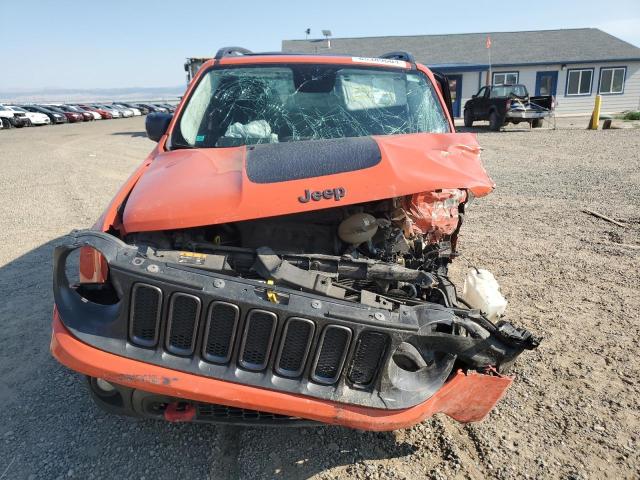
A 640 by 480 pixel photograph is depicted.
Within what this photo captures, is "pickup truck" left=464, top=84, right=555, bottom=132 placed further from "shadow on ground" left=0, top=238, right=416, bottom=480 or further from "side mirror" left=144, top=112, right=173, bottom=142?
"shadow on ground" left=0, top=238, right=416, bottom=480

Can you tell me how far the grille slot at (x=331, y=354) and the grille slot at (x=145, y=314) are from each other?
68 cm

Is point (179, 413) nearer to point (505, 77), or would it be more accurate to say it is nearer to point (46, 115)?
point (505, 77)

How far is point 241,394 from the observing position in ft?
6.49

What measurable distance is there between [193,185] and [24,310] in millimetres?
2775

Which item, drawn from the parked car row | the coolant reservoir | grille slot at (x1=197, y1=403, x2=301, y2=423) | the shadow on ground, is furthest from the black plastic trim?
the parked car row

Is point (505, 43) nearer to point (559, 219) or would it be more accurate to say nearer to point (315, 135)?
point (559, 219)

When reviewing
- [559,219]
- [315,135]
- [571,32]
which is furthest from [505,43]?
[315,135]

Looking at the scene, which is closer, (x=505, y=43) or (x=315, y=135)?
(x=315, y=135)

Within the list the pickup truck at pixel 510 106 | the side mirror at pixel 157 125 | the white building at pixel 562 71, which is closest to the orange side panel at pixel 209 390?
the side mirror at pixel 157 125

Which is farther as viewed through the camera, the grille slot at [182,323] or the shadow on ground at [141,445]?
the shadow on ground at [141,445]

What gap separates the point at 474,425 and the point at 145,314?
6.26 ft

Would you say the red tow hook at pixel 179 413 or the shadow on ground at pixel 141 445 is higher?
the red tow hook at pixel 179 413

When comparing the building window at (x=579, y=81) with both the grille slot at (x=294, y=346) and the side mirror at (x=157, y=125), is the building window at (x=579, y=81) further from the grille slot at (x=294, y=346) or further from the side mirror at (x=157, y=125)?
the grille slot at (x=294, y=346)

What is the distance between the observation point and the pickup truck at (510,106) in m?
18.7
